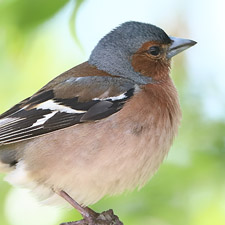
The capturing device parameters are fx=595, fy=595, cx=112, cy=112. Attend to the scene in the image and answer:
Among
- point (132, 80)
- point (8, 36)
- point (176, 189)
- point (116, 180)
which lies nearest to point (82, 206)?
point (116, 180)

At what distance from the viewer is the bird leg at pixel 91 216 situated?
486 centimetres

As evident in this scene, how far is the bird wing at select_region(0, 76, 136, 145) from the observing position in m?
5.05

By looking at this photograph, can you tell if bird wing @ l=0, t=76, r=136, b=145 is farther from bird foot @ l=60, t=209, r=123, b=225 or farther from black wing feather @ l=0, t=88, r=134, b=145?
bird foot @ l=60, t=209, r=123, b=225

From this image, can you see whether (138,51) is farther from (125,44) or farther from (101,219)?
(101,219)

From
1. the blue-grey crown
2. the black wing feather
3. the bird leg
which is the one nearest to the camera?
the bird leg

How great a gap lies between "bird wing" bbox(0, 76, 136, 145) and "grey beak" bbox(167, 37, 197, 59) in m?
0.62

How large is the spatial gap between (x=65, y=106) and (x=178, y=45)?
1.29 meters

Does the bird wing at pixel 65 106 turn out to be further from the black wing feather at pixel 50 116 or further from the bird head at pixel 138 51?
the bird head at pixel 138 51

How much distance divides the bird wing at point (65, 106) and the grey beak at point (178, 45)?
0.62 meters

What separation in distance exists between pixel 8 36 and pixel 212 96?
83.6 inches

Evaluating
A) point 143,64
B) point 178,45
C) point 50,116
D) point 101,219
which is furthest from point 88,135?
point 178,45

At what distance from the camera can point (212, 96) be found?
596 centimetres

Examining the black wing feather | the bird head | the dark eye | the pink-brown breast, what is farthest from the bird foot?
the dark eye

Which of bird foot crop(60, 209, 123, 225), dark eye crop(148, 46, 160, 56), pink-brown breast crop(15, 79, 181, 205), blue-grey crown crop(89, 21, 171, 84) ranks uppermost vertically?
blue-grey crown crop(89, 21, 171, 84)
